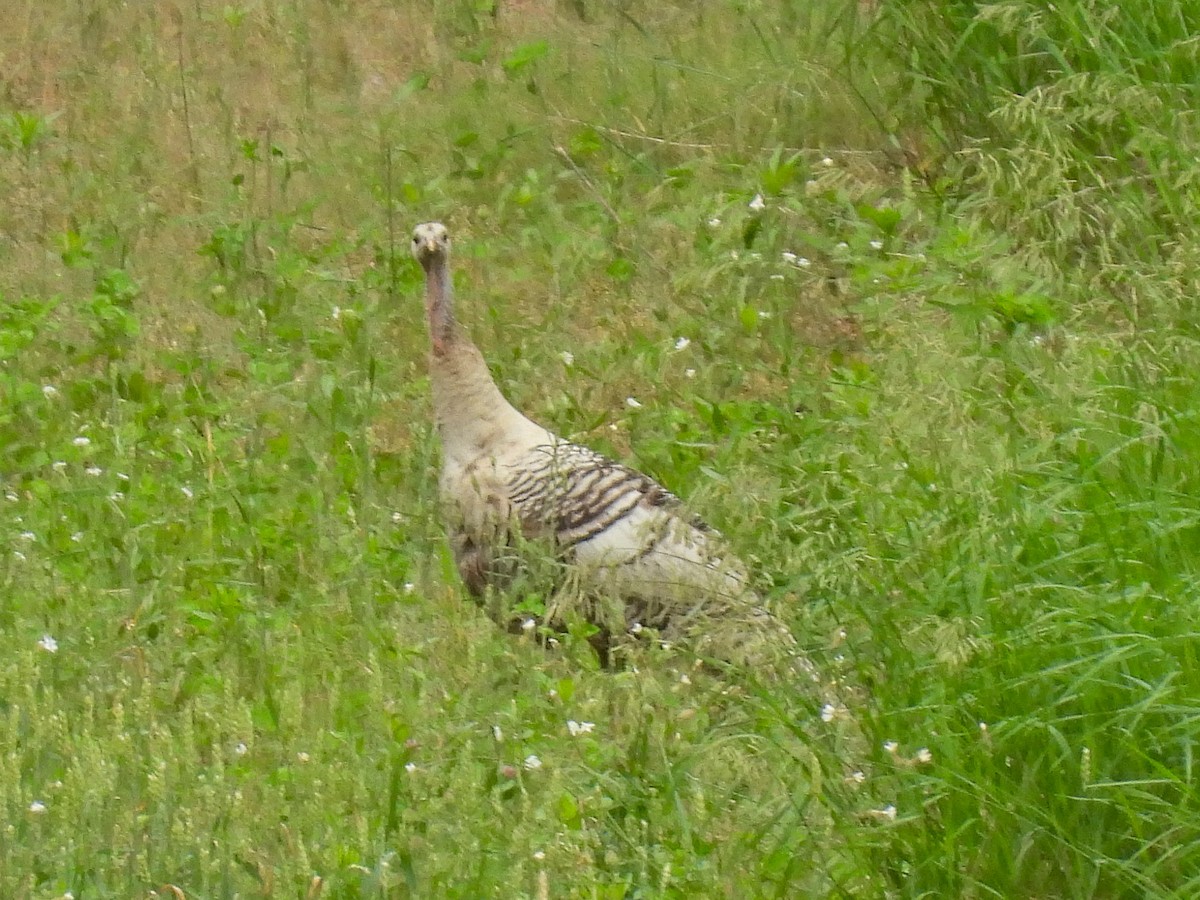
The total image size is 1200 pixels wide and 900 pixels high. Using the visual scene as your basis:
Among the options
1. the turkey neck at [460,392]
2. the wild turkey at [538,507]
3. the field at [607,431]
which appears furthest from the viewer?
the turkey neck at [460,392]

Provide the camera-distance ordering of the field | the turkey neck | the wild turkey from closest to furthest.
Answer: the field
the wild turkey
the turkey neck

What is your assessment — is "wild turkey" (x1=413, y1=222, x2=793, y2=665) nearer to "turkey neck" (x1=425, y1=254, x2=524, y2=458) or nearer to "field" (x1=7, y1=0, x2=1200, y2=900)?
"turkey neck" (x1=425, y1=254, x2=524, y2=458)

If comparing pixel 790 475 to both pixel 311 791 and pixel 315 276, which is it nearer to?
pixel 311 791

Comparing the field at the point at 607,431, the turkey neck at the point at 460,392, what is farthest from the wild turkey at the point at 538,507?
the field at the point at 607,431

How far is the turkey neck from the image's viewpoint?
542 cm

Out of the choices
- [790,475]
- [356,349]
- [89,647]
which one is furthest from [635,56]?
[89,647]

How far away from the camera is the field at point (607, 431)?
324 centimetres

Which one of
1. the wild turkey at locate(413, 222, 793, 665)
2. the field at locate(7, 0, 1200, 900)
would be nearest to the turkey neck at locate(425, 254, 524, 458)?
the wild turkey at locate(413, 222, 793, 665)

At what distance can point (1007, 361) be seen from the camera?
4.13 m

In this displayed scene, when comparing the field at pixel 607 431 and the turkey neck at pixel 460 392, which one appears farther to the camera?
the turkey neck at pixel 460 392

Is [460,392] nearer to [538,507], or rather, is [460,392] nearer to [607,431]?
[538,507]

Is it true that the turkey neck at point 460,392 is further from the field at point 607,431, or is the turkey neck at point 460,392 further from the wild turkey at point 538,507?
the field at point 607,431

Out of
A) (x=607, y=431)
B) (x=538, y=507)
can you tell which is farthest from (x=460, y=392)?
(x=607, y=431)

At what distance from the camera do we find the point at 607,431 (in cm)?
601
